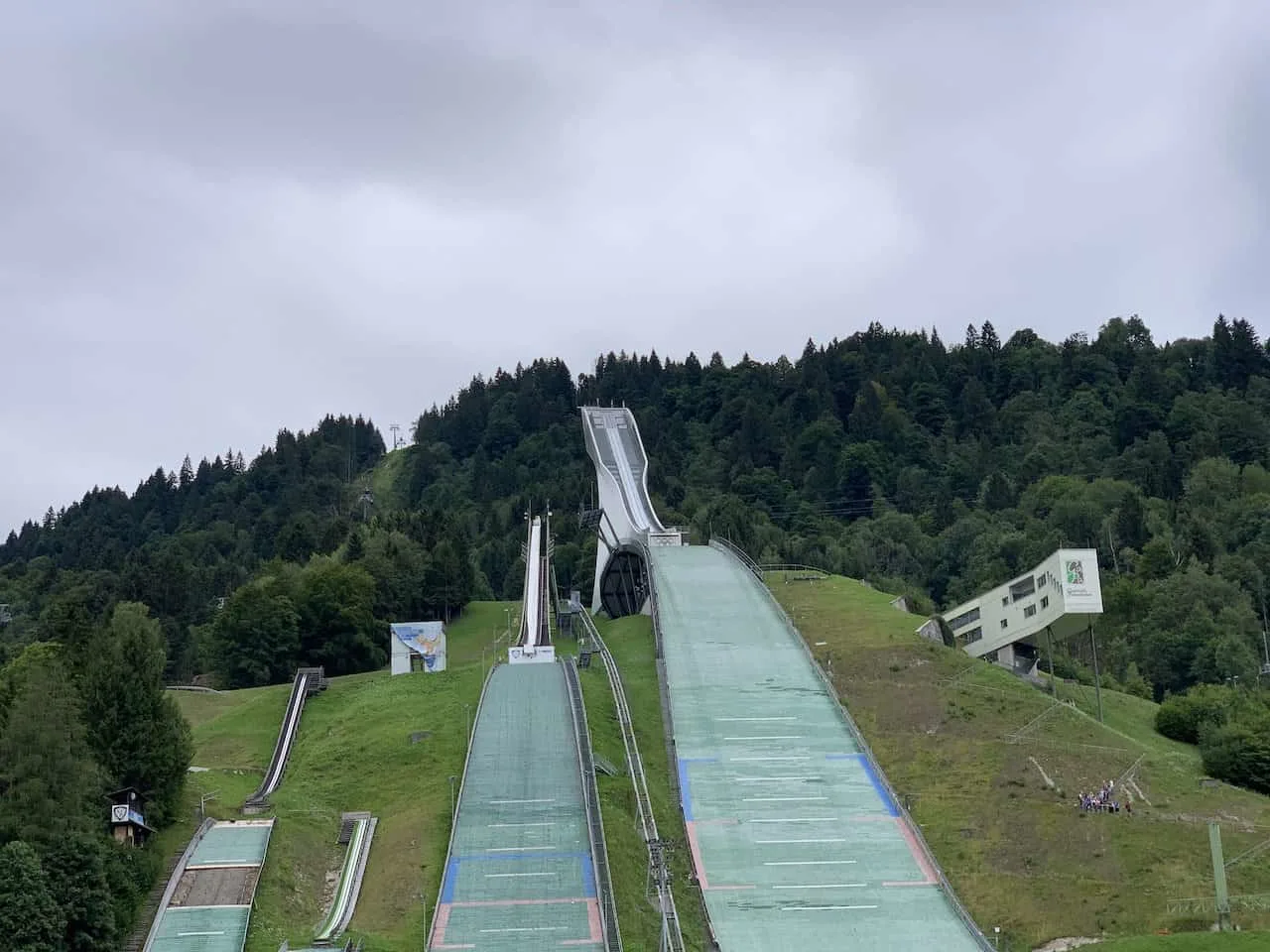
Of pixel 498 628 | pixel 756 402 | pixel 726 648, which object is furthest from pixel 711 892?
pixel 756 402

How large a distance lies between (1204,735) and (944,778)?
847 centimetres

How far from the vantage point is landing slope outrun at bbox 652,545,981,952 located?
107 feet

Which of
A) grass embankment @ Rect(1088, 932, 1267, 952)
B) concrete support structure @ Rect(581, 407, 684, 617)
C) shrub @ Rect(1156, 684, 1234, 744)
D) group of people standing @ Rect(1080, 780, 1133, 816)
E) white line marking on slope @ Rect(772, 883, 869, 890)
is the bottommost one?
grass embankment @ Rect(1088, 932, 1267, 952)

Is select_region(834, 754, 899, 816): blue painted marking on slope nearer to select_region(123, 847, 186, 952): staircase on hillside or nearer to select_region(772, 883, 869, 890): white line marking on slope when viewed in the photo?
select_region(772, 883, 869, 890): white line marking on slope

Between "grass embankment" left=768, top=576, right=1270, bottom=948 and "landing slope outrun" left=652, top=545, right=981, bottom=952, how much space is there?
115cm

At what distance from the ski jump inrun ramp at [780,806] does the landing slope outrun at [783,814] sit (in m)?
0.05

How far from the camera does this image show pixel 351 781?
42812 millimetres

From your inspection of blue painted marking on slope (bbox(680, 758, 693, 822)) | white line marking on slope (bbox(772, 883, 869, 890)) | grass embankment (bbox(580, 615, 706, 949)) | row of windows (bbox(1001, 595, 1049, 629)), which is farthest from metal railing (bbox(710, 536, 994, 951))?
row of windows (bbox(1001, 595, 1049, 629))

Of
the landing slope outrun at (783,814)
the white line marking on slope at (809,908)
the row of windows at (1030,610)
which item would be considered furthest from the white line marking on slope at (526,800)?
the row of windows at (1030,610)

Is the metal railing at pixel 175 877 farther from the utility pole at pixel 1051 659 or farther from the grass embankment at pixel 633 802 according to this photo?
the utility pole at pixel 1051 659

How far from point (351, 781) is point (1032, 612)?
25747 millimetres

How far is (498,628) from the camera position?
75.8 metres

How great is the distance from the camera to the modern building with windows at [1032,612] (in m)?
51.8

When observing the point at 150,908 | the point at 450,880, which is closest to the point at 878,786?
the point at 450,880
